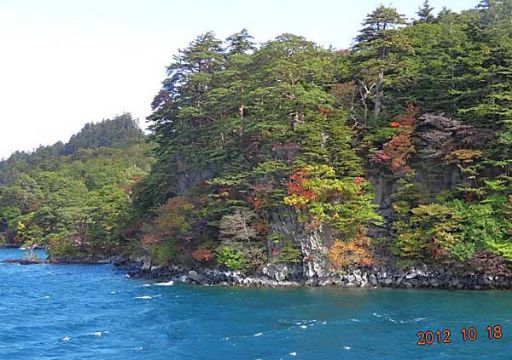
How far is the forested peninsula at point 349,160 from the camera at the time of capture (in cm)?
3709

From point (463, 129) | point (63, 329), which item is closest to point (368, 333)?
point (63, 329)

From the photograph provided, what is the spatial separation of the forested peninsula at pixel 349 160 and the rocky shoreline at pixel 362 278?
3.7 inches

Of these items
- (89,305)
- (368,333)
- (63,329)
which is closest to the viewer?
(368,333)

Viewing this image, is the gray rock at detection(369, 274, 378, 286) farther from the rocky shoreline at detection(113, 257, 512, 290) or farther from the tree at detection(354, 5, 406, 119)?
the tree at detection(354, 5, 406, 119)

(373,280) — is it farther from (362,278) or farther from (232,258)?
(232,258)

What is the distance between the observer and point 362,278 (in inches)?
1510

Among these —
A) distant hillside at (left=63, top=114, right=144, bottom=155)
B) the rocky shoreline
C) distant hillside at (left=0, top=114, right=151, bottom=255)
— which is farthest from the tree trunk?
distant hillside at (left=63, top=114, right=144, bottom=155)

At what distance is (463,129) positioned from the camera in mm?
38062

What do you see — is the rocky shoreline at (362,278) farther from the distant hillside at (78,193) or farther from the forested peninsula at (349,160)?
the distant hillside at (78,193)

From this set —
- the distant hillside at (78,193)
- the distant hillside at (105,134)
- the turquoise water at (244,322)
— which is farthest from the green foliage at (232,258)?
the distant hillside at (105,134)

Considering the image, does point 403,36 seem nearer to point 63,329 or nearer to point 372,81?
point 372,81

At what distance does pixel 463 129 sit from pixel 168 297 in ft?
74.3

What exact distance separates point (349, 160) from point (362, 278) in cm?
873

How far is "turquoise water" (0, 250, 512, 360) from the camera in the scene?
23875 mm
